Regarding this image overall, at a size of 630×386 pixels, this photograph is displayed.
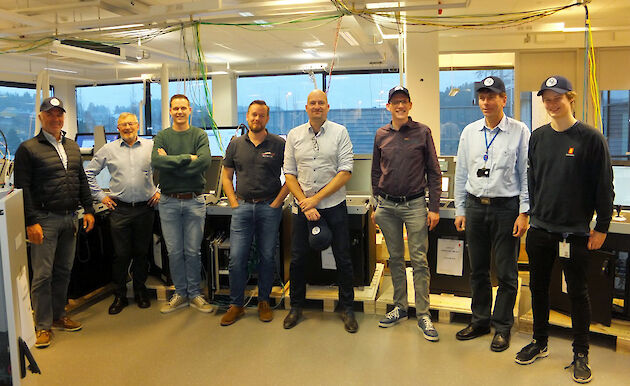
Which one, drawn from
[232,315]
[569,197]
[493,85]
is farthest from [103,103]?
[569,197]

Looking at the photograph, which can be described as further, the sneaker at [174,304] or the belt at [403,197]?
the sneaker at [174,304]

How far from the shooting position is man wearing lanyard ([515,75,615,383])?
2.49 meters

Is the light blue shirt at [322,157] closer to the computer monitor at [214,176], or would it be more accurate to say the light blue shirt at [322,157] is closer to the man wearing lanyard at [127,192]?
the computer monitor at [214,176]

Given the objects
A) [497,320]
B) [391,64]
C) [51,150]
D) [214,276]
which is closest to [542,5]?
[391,64]

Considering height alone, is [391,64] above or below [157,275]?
above

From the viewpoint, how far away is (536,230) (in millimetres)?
2697

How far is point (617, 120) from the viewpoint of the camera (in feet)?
25.1

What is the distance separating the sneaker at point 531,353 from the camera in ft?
9.22

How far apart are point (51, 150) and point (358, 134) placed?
7.93 metres

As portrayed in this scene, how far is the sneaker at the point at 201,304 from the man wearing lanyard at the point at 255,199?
0.75 ft

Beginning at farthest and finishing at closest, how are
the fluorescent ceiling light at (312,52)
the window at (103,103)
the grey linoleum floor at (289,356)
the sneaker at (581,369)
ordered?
the window at (103,103), the fluorescent ceiling light at (312,52), the grey linoleum floor at (289,356), the sneaker at (581,369)

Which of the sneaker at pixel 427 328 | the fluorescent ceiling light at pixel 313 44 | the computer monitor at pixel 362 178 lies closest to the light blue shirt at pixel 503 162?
the sneaker at pixel 427 328

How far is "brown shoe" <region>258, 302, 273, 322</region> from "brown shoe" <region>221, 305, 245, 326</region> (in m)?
0.14

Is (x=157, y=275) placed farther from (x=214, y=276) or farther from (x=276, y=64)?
(x=276, y=64)
